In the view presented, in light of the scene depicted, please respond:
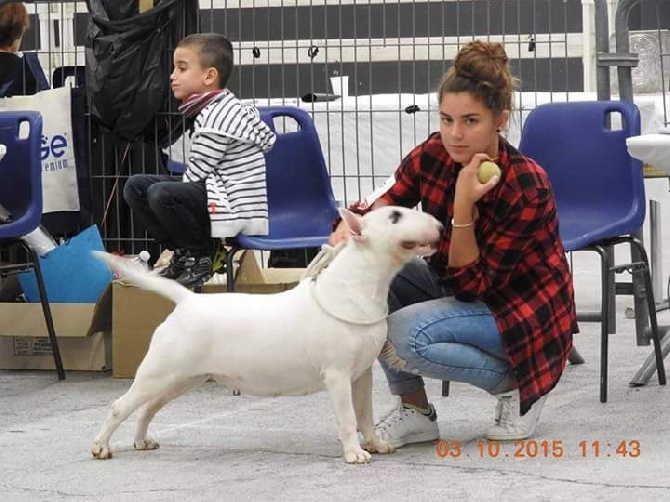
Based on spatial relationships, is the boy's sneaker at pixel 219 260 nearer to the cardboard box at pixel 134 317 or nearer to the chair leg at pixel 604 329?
the cardboard box at pixel 134 317

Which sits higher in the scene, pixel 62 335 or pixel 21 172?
pixel 21 172

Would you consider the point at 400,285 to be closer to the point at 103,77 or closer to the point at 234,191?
the point at 234,191

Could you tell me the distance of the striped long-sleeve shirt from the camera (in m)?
4.98

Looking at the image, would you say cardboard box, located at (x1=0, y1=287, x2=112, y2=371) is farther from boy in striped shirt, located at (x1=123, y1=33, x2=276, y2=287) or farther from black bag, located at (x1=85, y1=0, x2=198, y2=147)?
black bag, located at (x1=85, y1=0, x2=198, y2=147)

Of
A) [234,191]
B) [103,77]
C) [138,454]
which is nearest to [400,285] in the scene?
[138,454]

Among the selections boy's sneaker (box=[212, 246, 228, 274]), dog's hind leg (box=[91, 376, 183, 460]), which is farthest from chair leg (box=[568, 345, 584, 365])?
dog's hind leg (box=[91, 376, 183, 460])

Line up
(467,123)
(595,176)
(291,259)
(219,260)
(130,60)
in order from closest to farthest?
(467,123), (595,176), (219,260), (130,60), (291,259)

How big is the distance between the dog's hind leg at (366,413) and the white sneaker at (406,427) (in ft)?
0.20

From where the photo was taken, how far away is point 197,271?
16.5ft

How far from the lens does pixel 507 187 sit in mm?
3672

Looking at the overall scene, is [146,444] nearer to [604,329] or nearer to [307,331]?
[307,331]

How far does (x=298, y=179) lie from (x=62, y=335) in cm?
103

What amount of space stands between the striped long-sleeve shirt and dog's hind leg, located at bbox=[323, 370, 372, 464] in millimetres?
1484

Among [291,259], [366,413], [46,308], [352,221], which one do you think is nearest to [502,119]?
[352,221]
